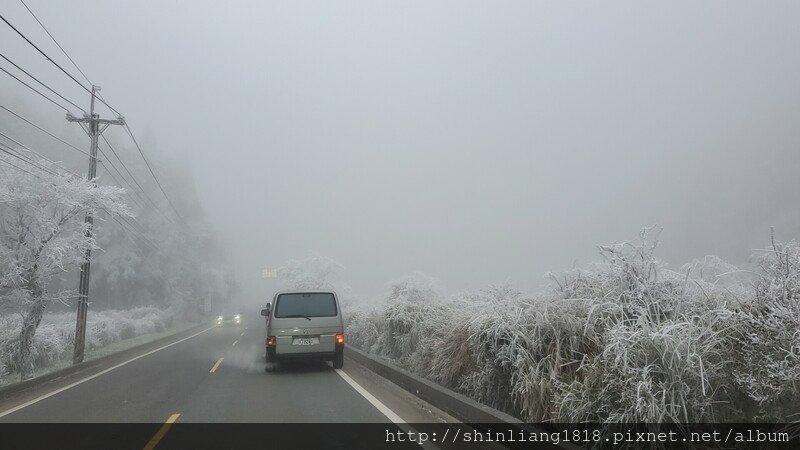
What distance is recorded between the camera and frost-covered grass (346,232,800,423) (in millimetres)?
4305

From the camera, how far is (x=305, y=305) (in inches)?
496

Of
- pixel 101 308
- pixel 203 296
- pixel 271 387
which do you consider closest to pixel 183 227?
pixel 203 296

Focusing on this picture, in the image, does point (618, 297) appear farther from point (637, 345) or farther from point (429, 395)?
point (429, 395)

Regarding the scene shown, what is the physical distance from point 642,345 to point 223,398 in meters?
7.11

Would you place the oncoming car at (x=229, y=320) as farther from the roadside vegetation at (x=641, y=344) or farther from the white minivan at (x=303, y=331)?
the roadside vegetation at (x=641, y=344)

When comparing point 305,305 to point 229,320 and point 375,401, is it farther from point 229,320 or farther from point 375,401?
point 229,320

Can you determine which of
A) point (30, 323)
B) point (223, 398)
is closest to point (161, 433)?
point (223, 398)

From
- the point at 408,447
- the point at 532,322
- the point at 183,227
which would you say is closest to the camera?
the point at 408,447

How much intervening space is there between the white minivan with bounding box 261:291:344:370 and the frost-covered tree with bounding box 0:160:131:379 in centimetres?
735

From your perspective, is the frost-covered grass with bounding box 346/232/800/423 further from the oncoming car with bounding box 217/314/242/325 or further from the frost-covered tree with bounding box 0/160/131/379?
the oncoming car with bounding box 217/314/242/325

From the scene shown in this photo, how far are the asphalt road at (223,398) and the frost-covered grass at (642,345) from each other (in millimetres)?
1348

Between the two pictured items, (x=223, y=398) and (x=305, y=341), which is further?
(x=305, y=341)

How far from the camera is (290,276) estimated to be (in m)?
50.7

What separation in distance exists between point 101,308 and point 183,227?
41.1ft
